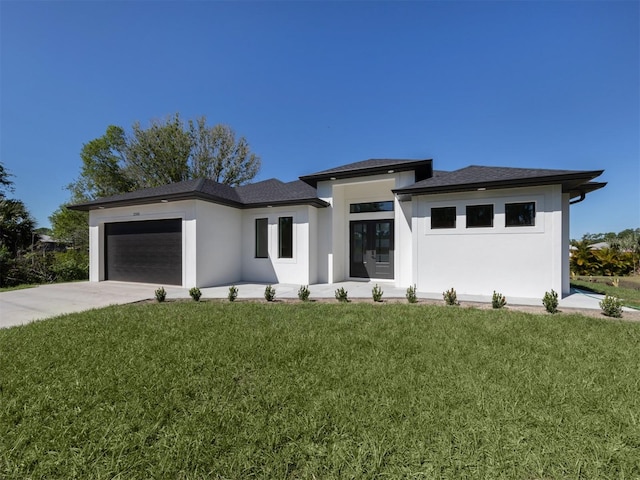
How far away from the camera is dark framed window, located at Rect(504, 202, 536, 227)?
8228 mm

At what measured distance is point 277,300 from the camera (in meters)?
7.88

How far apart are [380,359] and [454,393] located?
105 cm

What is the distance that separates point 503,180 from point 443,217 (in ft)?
6.69

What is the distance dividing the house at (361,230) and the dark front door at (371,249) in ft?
0.15

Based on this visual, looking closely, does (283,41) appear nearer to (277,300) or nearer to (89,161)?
(277,300)

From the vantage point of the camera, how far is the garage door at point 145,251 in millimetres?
11070

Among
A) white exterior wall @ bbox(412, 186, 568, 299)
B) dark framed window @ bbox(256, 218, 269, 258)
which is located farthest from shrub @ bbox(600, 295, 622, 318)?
dark framed window @ bbox(256, 218, 269, 258)

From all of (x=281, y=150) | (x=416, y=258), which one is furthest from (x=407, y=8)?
(x=281, y=150)

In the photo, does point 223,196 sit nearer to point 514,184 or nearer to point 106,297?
point 106,297

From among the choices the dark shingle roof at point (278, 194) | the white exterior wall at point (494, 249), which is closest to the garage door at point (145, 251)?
the dark shingle roof at point (278, 194)

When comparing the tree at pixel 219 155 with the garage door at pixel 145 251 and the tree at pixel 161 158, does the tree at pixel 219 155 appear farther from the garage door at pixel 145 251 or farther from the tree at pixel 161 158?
the garage door at pixel 145 251

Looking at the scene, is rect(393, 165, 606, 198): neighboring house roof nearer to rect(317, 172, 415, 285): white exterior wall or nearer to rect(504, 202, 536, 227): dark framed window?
rect(504, 202, 536, 227): dark framed window

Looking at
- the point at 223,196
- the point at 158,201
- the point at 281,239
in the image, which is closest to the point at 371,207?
the point at 281,239

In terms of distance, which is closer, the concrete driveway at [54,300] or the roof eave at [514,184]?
the concrete driveway at [54,300]
